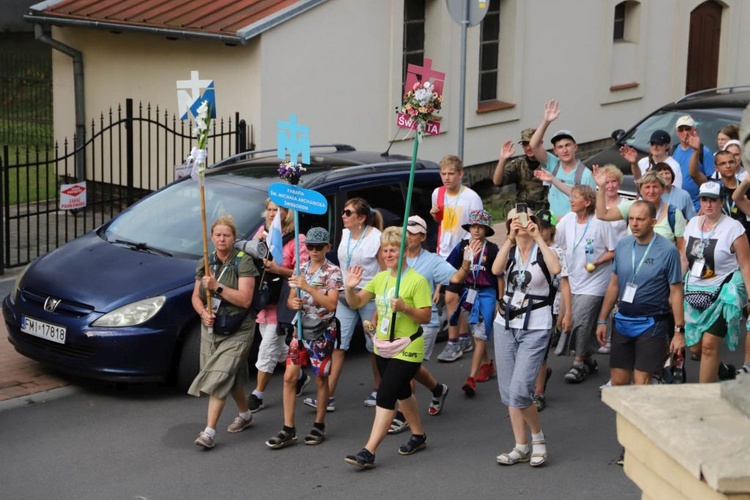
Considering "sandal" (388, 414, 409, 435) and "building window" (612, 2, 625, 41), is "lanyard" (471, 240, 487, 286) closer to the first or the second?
"sandal" (388, 414, 409, 435)

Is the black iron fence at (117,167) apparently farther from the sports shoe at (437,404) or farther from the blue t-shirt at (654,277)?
the blue t-shirt at (654,277)

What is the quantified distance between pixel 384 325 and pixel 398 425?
3.43ft

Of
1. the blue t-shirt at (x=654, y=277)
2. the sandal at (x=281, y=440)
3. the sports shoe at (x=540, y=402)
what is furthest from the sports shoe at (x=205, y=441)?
the blue t-shirt at (x=654, y=277)

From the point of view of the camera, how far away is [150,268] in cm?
898

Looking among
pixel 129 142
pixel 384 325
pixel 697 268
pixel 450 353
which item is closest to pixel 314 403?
pixel 384 325

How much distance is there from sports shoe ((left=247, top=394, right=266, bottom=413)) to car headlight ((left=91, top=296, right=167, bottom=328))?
3.05 ft

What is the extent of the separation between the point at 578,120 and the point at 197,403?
461 inches

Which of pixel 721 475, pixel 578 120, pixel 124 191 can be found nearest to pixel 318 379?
pixel 721 475

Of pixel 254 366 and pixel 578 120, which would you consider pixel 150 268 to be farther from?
pixel 578 120

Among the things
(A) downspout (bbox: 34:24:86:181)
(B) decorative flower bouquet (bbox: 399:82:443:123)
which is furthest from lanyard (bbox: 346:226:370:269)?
(A) downspout (bbox: 34:24:86:181)

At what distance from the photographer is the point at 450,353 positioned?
10.0 metres

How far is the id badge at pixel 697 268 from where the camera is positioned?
8.48 meters

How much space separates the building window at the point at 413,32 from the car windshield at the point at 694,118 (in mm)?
3393

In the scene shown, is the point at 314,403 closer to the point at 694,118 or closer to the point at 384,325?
the point at 384,325
